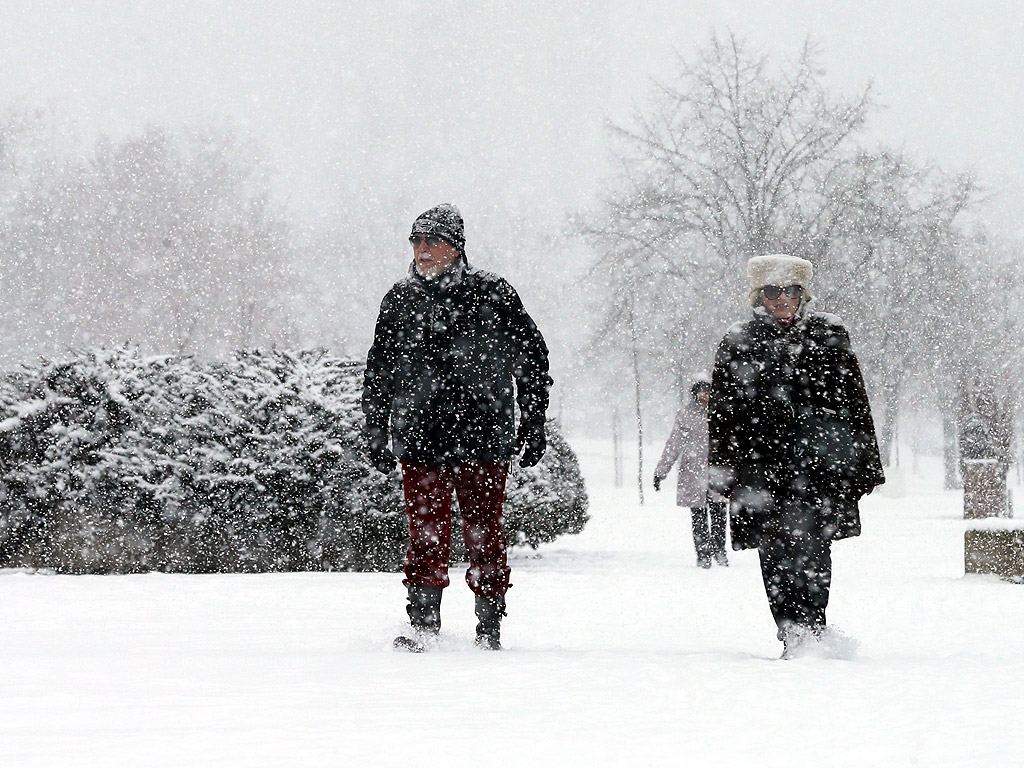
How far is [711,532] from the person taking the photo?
1080 cm

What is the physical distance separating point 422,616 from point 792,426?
163 cm

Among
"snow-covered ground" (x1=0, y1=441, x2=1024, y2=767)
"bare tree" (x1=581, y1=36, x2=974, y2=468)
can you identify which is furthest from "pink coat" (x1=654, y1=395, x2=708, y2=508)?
"bare tree" (x1=581, y1=36, x2=974, y2=468)

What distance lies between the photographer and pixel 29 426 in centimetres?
923

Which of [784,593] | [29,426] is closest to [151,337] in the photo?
[29,426]

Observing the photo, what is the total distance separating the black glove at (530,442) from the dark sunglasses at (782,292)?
1.08 metres

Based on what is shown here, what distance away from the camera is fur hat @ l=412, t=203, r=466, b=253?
16.1ft

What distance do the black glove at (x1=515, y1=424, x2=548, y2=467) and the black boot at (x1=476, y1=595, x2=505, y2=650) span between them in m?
0.54

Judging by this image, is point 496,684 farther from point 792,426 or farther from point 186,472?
point 186,472

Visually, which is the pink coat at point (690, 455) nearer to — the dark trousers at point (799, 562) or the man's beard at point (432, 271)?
the dark trousers at point (799, 562)

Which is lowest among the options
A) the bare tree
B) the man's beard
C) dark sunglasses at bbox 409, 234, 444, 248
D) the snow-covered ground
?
the snow-covered ground

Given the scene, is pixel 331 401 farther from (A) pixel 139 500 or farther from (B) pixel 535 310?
(B) pixel 535 310

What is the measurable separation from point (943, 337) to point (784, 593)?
30.0m

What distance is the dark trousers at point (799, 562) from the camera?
493 centimetres

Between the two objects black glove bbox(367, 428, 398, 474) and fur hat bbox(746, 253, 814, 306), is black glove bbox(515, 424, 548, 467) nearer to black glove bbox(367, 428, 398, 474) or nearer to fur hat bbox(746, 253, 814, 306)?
black glove bbox(367, 428, 398, 474)
